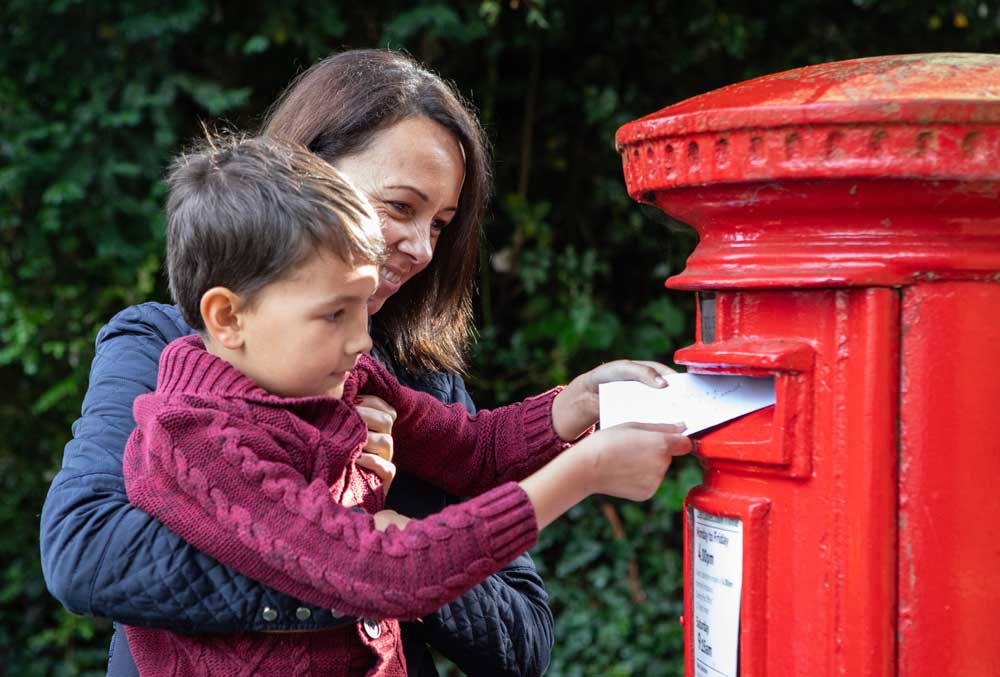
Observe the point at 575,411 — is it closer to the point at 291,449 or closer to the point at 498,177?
the point at 291,449

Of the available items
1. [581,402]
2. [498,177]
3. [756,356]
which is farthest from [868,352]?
[498,177]

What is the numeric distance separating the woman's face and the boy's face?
0.34 m

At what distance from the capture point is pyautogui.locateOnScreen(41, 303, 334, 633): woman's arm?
1.23 m

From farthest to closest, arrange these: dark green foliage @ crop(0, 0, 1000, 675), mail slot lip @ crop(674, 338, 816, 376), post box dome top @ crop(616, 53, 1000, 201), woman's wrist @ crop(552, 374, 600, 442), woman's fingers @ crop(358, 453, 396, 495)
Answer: dark green foliage @ crop(0, 0, 1000, 675) → woman's wrist @ crop(552, 374, 600, 442) → woman's fingers @ crop(358, 453, 396, 495) → mail slot lip @ crop(674, 338, 816, 376) → post box dome top @ crop(616, 53, 1000, 201)

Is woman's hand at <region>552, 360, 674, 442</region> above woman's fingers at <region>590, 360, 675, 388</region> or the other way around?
the other way around

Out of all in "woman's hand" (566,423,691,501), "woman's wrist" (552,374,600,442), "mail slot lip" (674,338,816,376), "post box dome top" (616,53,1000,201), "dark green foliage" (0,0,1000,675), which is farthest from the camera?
"dark green foliage" (0,0,1000,675)

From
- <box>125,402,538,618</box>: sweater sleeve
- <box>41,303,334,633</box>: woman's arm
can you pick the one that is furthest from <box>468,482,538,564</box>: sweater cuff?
<box>41,303,334,633</box>: woman's arm

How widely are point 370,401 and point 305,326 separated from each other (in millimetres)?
268

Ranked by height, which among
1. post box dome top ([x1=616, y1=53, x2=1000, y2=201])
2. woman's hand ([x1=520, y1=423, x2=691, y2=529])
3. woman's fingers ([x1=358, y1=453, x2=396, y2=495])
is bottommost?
woman's fingers ([x1=358, y1=453, x2=396, y2=495])

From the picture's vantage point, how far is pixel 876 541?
44.0 inches

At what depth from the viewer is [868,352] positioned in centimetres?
111

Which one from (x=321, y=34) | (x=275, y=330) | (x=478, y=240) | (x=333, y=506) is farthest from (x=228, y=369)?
(x=321, y=34)

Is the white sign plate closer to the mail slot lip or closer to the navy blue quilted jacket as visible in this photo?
the mail slot lip

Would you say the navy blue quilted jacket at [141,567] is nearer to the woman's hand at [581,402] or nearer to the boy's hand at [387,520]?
the boy's hand at [387,520]
